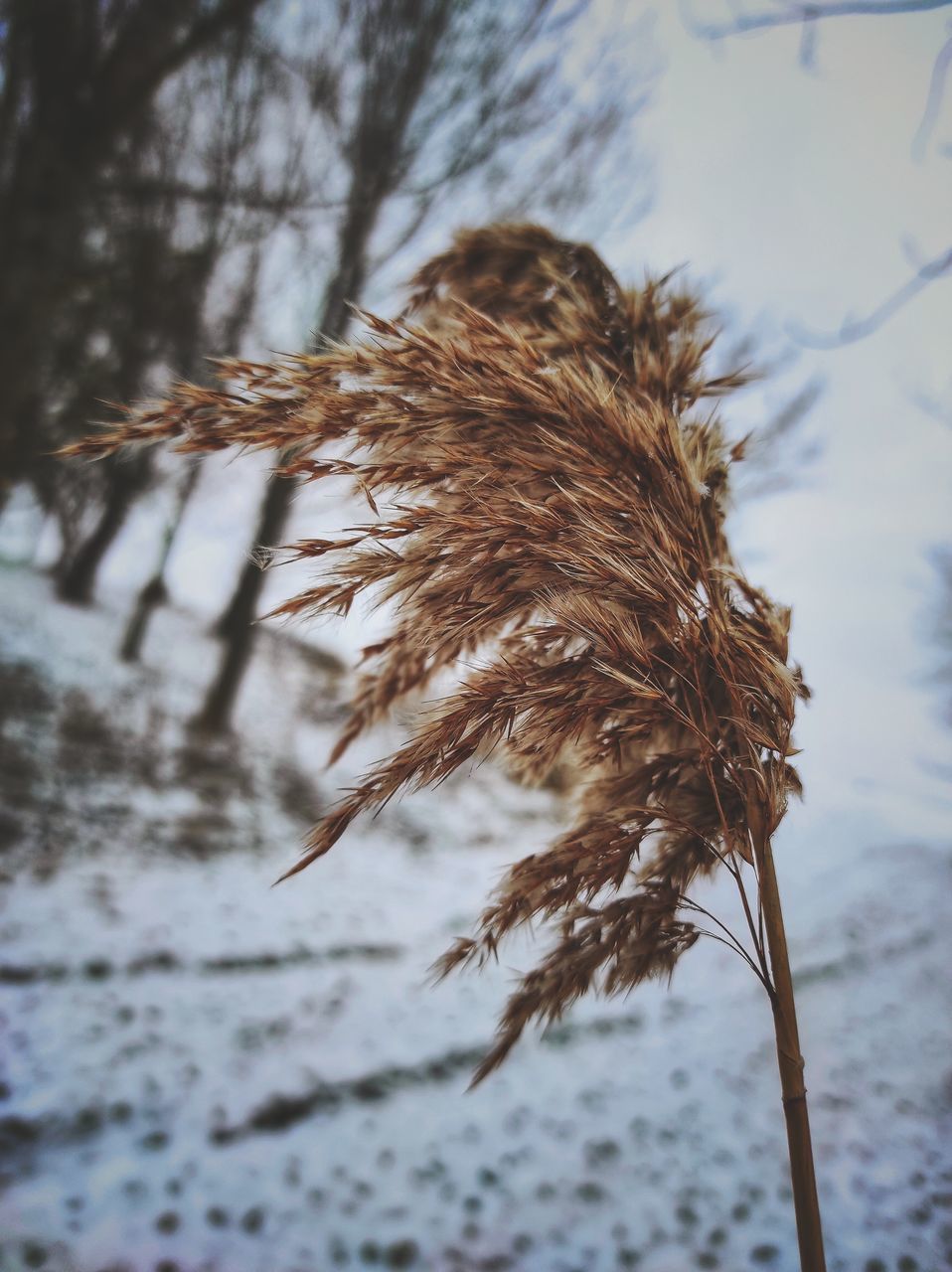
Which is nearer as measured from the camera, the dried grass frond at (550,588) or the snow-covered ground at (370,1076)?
the dried grass frond at (550,588)

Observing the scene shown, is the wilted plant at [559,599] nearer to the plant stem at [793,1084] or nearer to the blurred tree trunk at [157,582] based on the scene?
the plant stem at [793,1084]

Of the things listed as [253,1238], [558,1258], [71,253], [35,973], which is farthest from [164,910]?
[71,253]

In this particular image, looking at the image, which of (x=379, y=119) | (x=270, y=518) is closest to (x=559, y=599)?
(x=379, y=119)

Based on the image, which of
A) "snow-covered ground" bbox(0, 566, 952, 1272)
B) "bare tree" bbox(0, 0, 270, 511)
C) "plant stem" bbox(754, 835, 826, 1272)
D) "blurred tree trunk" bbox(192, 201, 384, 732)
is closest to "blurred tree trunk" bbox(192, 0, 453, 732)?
"blurred tree trunk" bbox(192, 201, 384, 732)

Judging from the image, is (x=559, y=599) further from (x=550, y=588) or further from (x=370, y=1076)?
(x=370, y=1076)

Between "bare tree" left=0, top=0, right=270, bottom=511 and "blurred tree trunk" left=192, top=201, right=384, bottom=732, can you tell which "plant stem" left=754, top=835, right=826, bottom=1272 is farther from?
"blurred tree trunk" left=192, top=201, right=384, bottom=732

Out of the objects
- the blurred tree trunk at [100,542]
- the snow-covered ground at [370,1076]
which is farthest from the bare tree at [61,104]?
the blurred tree trunk at [100,542]

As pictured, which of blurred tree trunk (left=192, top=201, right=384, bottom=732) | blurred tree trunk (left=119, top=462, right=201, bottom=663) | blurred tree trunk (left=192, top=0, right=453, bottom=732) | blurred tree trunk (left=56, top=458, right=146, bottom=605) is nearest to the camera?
blurred tree trunk (left=192, top=0, right=453, bottom=732)

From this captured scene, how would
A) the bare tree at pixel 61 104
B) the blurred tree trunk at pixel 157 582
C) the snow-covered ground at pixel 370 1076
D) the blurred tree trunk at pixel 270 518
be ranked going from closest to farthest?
A: the snow-covered ground at pixel 370 1076 < the bare tree at pixel 61 104 < the blurred tree trunk at pixel 270 518 < the blurred tree trunk at pixel 157 582
